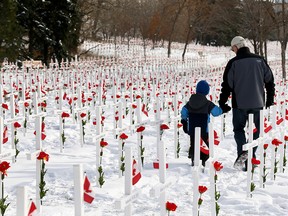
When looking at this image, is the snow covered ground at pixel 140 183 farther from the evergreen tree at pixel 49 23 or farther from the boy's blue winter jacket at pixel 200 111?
the evergreen tree at pixel 49 23

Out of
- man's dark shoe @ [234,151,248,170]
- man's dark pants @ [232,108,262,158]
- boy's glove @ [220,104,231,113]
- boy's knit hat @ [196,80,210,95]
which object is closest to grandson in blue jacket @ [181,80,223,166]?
boy's knit hat @ [196,80,210,95]

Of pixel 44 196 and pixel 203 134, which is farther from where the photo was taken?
pixel 203 134

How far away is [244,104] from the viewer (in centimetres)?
614

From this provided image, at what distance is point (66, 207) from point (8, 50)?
612 inches

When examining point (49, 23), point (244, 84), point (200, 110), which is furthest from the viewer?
point (49, 23)

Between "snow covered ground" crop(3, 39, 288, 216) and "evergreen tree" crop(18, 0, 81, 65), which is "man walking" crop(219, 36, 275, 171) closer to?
"snow covered ground" crop(3, 39, 288, 216)

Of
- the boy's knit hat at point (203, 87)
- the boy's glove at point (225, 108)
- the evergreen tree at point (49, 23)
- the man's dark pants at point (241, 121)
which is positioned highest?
the evergreen tree at point (49, 23)

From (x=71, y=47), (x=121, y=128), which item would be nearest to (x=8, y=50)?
(x=71, y=47)

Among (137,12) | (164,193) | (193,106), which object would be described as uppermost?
(137,12)

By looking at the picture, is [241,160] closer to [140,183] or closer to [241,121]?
[241,121]

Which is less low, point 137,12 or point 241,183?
point 137,12

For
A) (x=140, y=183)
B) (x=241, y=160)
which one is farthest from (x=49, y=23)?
(x=140, y=183)

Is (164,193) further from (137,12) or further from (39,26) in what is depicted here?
(137,12)

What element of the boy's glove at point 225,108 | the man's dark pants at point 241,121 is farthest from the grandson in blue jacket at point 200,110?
the man's dark pants at point 241,121
